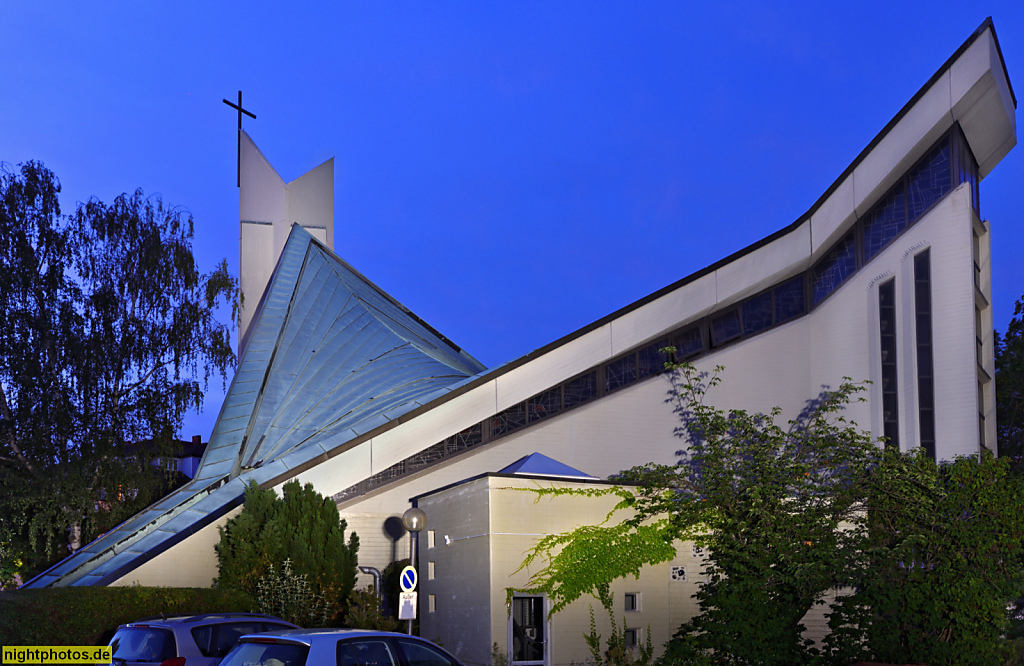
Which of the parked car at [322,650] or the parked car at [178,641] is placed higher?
the parked car at [322,650]

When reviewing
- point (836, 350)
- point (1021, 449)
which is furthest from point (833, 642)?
point (1021, 449)

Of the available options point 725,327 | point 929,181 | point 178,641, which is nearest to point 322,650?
point 178,641

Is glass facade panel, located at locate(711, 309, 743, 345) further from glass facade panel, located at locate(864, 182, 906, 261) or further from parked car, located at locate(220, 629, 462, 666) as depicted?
parked car, located at locate(220, 629, 462, 666)

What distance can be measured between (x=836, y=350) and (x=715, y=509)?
26.9ft

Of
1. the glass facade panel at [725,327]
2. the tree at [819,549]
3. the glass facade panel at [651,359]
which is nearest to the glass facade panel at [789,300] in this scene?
the glass facade panel at [725,327]

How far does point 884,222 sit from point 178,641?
63.0ft

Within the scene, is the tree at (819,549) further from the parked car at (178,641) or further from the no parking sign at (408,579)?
the parked car at (178,641)

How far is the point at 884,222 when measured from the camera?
22609 millimetres

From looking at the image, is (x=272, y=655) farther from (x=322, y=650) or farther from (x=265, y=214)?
(x=265, y=214)

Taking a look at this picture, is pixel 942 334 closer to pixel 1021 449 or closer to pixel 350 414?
pixel 1021 449

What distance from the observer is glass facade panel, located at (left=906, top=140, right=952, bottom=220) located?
2164cm

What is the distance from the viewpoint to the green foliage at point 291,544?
1742cm

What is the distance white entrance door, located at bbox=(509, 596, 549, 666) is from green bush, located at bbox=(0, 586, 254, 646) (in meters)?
5.43

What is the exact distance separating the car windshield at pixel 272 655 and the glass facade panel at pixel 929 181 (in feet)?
62.6
